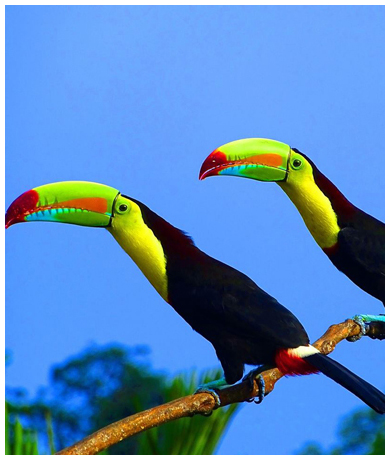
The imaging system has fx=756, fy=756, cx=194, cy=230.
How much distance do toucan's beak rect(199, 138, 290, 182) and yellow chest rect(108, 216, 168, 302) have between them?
422 millimetres

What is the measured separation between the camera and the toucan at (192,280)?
A: 293 centimetres

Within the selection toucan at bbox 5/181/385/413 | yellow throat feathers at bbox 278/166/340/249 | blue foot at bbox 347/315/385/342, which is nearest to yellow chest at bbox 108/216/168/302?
toucan at bbox 5/181/385/413

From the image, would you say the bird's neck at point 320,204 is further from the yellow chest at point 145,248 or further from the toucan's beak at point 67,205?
the toucan's beak at point 67,205

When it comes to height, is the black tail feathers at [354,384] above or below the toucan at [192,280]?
below

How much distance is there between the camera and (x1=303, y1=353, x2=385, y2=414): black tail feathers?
2.69 meters

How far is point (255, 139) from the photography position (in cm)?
344

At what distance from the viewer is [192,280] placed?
3043mm

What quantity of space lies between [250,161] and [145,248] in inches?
25.9

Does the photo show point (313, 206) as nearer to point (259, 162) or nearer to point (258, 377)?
point (259, 162)

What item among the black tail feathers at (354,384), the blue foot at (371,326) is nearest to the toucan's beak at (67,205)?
the black tail feathers at (354,384)

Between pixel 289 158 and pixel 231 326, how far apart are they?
0.86m

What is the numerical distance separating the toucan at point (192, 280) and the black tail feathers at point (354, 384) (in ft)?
0.30

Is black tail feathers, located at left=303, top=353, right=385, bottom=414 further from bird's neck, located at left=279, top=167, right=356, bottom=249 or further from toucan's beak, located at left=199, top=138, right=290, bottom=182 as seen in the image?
toucan's beak, located at left=199, top=138, right=290, bottom=182

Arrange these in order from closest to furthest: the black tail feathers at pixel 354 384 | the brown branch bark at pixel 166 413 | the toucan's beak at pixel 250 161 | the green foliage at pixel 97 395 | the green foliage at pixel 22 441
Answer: the brown branch bark at pixel 166 413 → the black tail feathers at pixel 354 384 → the green foliage at pixel 22 441 → the toucan's beak at pixel 250 161 → the green foliage at pixel 97 395
